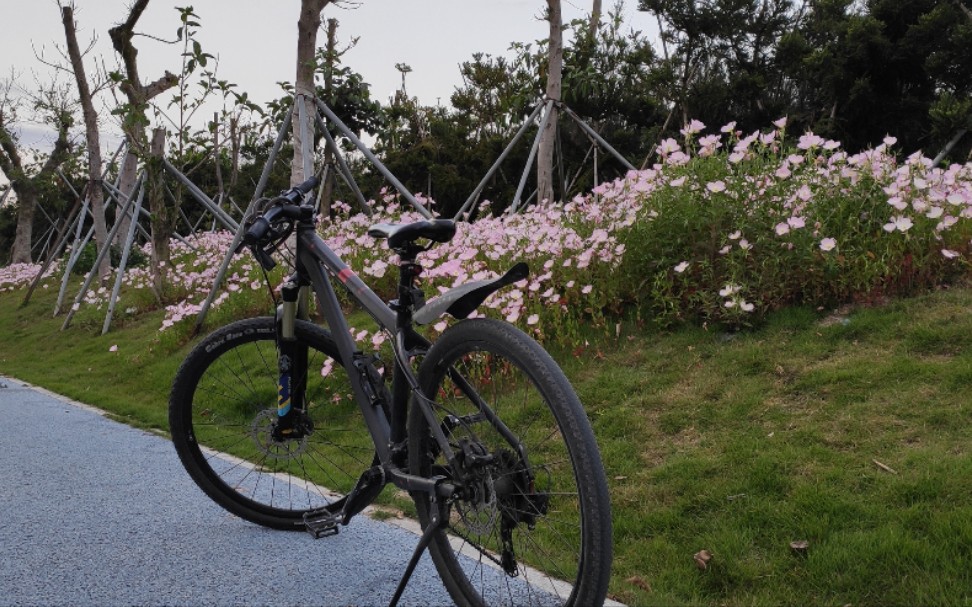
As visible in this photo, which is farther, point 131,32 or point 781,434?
point 131,32

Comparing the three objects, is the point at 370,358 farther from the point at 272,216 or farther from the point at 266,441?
the point at 266,441

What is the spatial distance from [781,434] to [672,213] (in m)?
2.19

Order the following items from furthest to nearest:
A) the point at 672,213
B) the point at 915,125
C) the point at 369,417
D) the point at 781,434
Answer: the point at 915,125
the point at 672,213
the point at 781,434
the point at 369,417

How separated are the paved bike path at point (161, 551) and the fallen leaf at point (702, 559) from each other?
3.26 feet

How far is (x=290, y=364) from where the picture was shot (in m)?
3.33

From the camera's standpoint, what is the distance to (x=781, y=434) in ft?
12.4

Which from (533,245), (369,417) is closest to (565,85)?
(533,245)

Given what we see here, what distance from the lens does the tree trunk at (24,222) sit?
29344 mm

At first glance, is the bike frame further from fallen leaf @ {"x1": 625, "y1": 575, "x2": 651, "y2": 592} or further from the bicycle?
fallen leaf @ {"x1": 625, "y1": 575, "x2": 651, "y2": 592}

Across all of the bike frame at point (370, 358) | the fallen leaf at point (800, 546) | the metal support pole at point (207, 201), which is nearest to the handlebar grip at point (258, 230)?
the bike frame at point (370, 358)

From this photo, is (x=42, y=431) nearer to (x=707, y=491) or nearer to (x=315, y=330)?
(x=315, y=330)

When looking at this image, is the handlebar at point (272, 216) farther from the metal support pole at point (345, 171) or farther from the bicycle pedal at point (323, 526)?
the metal support pole at point (345, 171)

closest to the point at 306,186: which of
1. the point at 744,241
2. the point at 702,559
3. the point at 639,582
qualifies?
the point at 639,582

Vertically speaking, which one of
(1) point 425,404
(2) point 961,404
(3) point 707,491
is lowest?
(3) point 707,491
